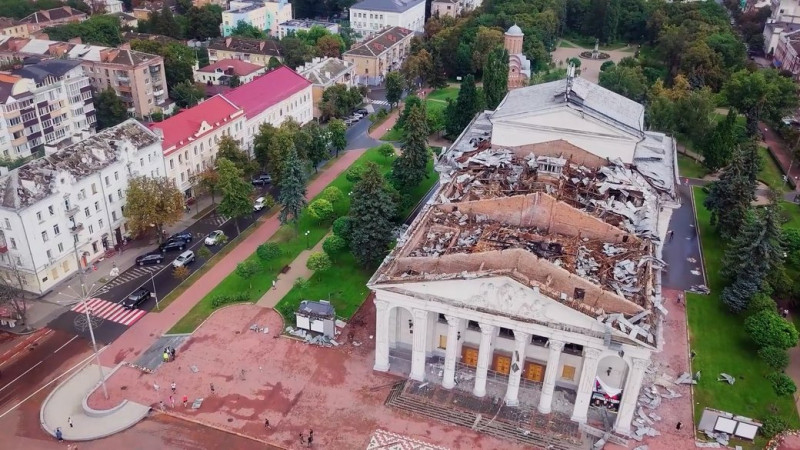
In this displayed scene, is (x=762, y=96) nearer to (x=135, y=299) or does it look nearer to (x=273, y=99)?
(x=273, y=99)

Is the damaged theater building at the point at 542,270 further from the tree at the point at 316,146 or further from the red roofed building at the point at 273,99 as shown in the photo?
the red roofed building at the point at 273,99

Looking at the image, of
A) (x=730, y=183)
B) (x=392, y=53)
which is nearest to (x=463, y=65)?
(x=392, y=53)

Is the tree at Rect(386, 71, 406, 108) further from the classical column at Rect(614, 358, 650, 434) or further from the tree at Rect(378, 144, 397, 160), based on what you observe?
the classical column at Rect(614, 358, 650, 434)

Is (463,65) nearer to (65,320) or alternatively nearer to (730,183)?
(730,183)

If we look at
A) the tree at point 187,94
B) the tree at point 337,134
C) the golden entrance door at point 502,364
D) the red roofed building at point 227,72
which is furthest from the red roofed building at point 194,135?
the golden entrance door at point 502,364

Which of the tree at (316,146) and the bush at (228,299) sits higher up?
the tree at (316,146)

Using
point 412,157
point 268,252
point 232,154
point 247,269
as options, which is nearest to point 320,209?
point 268,252

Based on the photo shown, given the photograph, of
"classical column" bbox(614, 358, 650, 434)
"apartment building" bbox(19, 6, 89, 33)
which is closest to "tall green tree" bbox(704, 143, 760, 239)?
"classical column" bbox(614, 358, 650, 434)
